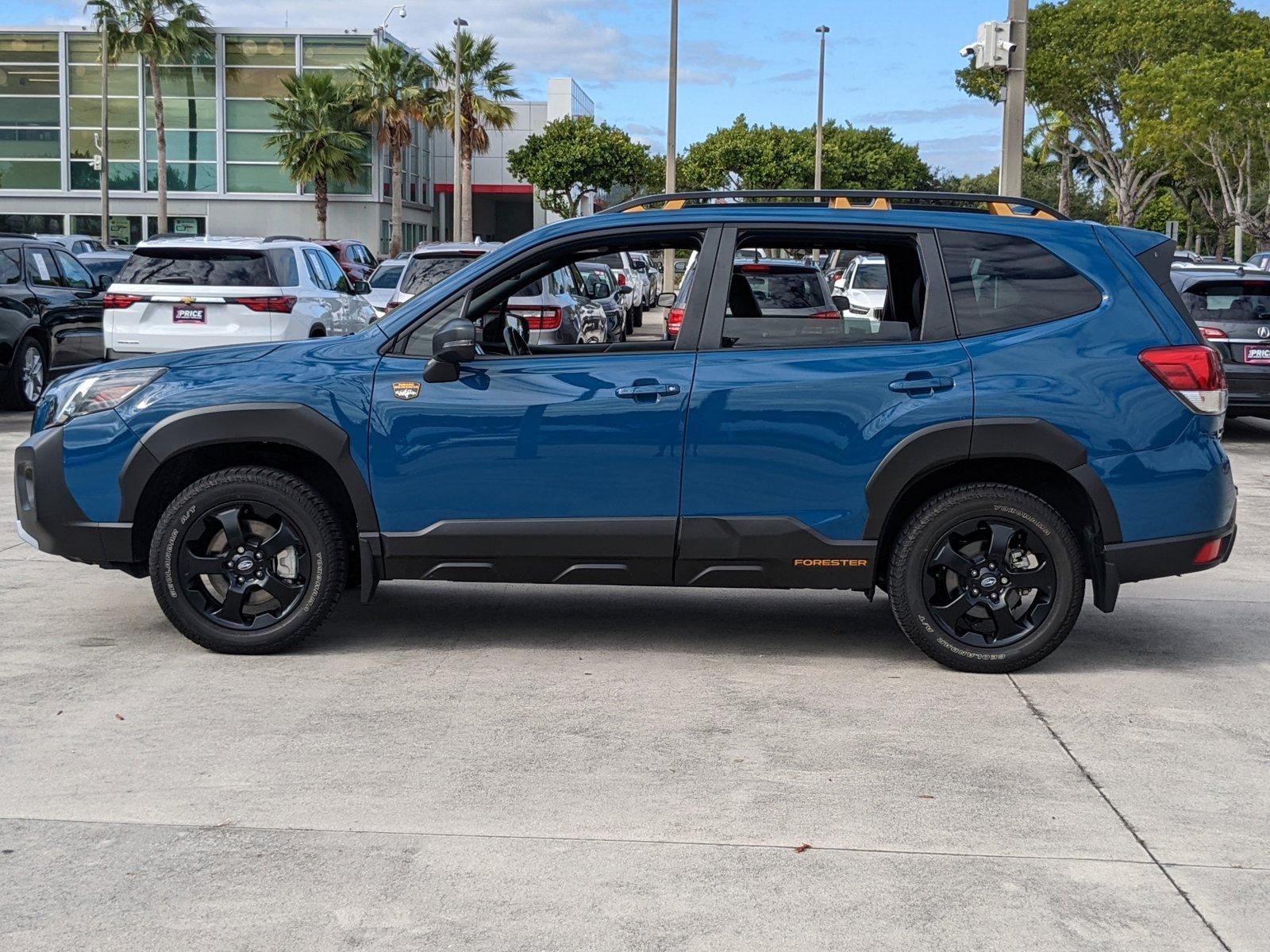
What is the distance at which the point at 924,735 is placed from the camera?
17.6 ft

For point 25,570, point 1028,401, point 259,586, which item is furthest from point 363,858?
point 25,570

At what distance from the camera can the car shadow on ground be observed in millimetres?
6602

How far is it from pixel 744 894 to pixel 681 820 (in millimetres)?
559

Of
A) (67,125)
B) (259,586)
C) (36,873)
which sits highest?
(67,125)

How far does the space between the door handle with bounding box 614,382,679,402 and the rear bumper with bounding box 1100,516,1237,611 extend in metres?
1.86

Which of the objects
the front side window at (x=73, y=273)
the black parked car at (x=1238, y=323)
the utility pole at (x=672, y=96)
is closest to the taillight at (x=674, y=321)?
the black parked car at (x=1238, y=323)

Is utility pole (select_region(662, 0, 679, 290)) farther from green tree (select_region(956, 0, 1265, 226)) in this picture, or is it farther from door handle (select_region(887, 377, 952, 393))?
door handle (select_region(887, 377, 952, 393))

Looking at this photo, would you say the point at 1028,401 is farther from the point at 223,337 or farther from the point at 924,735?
the point at 223,337

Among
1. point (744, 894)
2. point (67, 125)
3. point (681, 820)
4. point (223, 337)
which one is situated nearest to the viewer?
point (744, 894)

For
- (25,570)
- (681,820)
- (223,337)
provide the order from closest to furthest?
(681,820) < (25,570) < (223,337)

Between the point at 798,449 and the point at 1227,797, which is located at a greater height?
the point at 798,449

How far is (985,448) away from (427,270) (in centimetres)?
1274

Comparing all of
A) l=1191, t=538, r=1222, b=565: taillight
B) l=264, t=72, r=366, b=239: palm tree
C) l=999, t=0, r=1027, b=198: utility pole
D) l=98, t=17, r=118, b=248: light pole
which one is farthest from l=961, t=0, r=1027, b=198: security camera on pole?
l=264, t=72, r=366, b=239: palm tree

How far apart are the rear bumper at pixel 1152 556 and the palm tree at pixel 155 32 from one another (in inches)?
2076
